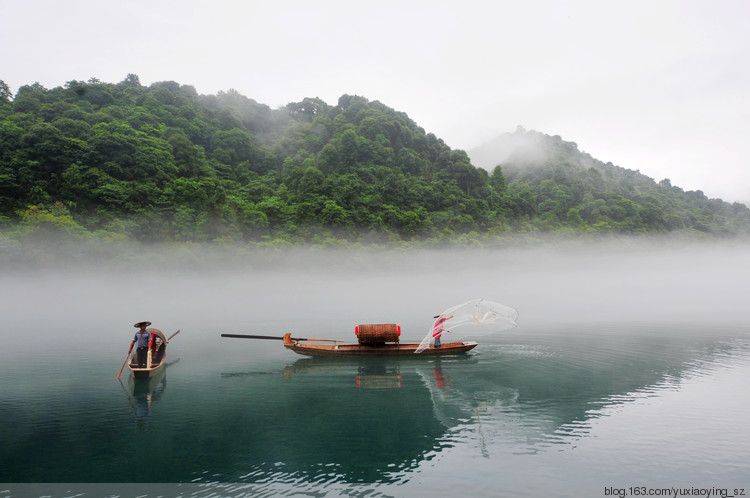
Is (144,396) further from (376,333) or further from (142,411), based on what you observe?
(376,333)

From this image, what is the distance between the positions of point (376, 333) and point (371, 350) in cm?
113

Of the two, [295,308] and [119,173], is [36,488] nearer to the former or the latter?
[295,308]

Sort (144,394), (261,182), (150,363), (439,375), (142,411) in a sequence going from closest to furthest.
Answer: (142,411) < (144,394) < (150,363) < (439,375) < (261,182)

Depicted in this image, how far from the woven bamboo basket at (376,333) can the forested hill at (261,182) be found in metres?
53.4

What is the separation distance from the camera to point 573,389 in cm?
1850

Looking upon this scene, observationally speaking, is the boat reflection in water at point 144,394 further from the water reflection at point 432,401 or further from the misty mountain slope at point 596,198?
the misty mountain slope at point 596,198

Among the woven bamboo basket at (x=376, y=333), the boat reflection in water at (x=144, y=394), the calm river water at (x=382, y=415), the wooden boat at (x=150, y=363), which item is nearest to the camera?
the calm river water at (x=382, y=415)

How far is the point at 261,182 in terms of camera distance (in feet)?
305

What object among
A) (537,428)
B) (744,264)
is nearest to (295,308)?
(537,428)

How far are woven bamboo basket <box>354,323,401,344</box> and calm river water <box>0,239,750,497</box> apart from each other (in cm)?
152

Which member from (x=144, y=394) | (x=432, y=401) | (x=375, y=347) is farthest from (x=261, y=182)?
(x=432, y=401)

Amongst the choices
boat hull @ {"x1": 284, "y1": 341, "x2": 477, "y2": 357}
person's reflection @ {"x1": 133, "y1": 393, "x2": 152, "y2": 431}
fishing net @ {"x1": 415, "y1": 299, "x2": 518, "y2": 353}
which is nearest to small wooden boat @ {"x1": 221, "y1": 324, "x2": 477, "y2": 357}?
boat hull @ {"x1": 284, "y1": 341, "x2": 477, "y2": 357}

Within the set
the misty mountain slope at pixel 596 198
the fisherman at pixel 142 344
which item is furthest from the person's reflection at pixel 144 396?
the misty mountain slope at pixel 596 198

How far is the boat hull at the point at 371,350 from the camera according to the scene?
24672 millimetres
